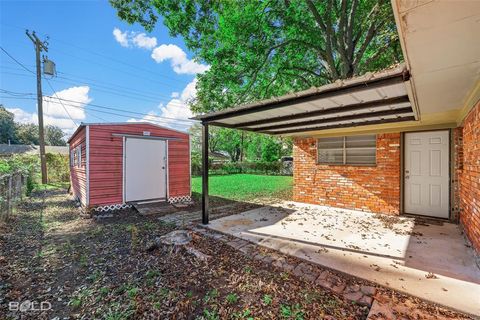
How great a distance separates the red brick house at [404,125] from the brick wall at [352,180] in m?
0.02

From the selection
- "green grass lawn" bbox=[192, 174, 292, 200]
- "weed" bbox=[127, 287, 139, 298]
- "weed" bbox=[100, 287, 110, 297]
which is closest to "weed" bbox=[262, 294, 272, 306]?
"weed" bbox=[127, 287, 139, 298]

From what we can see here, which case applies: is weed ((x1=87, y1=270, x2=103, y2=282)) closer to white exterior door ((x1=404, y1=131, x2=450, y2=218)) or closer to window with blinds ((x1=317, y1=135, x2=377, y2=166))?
window with blinds ((x1=317, y1=135, x2=377, y2=166))

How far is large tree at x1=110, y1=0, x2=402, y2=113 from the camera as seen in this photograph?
6695 millimetres

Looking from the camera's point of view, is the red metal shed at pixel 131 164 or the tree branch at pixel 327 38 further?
the tree branch at pixel 327 38

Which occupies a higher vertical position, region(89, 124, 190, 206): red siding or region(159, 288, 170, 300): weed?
region(89, 124, 190, 206): red siding

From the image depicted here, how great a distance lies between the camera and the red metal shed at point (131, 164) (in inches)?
244

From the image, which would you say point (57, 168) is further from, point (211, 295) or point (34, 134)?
point (34, 134)

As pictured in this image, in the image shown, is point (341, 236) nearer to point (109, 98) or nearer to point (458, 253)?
point (458, 253)

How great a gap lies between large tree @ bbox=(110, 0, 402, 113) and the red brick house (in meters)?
2.95

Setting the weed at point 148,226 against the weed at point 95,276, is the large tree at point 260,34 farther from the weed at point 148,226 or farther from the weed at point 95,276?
the weed at point 95,276

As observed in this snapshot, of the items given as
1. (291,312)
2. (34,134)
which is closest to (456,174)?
(291,312)

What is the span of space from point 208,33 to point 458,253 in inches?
329

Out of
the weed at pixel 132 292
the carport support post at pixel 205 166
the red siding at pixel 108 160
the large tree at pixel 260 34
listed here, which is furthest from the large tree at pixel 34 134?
the weed at pixel 132 292

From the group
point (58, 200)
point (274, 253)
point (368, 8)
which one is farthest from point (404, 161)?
point (58, 200)
